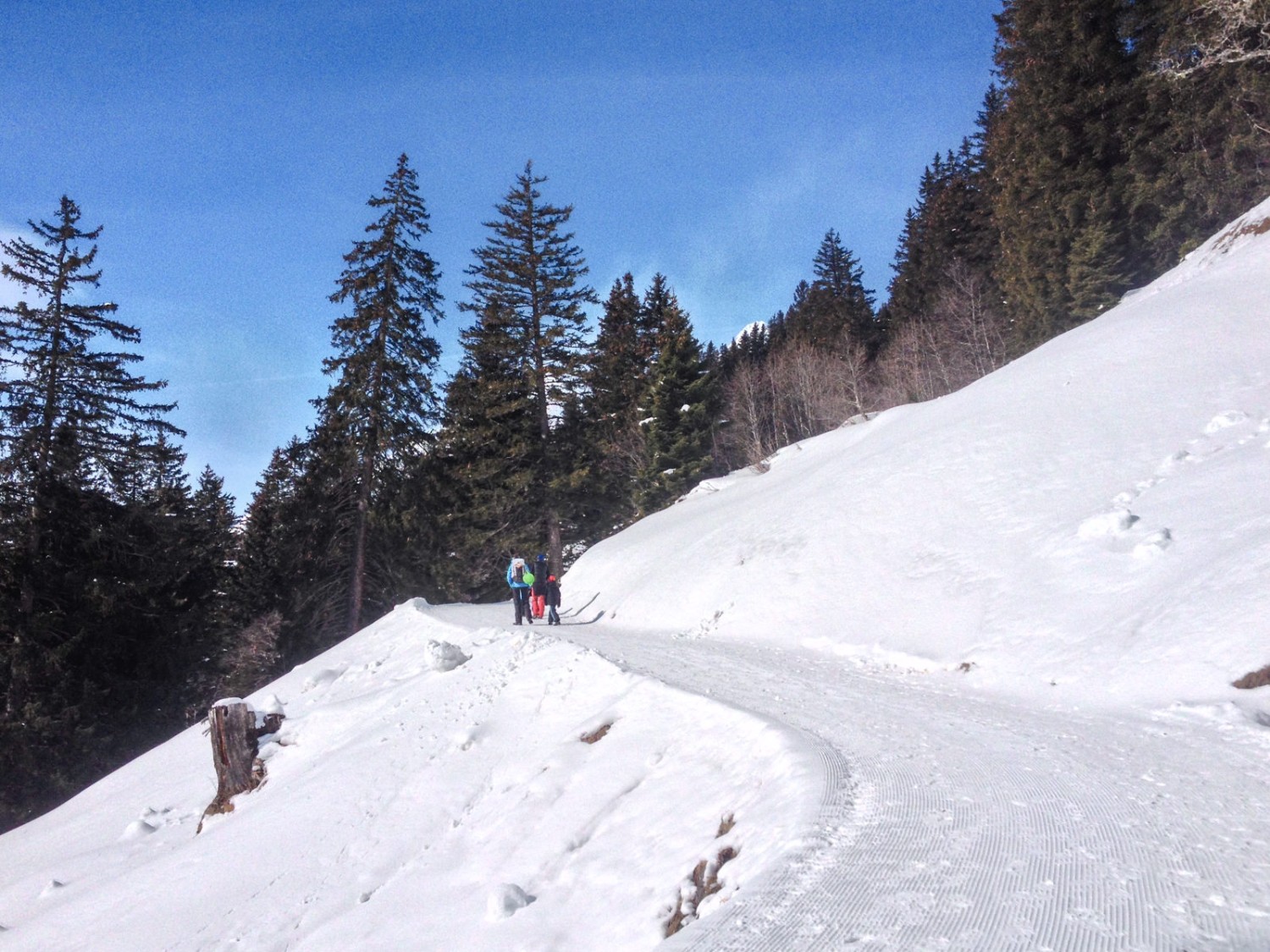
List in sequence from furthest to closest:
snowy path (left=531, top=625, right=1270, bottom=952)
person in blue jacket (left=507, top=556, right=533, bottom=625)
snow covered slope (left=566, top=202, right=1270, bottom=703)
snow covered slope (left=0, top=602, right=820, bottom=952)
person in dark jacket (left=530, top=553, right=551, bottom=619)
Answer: person in dark jacket (left=530, top=553, right=551, bottom=619), person in blue jacket (left=507, top=556, right=533, bottom=625), snow covered slope (left=566, top=202, right=1270, bottom=703), snow covered slope (left=0, top=602, right=820, bottom=952), snowy path (left=531, top=625, right=1270, bottom=952)

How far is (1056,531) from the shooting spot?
11031 millimetres

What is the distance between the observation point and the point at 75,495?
22969 mm

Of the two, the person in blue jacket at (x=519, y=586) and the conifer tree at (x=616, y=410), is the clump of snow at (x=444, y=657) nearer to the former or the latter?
the person in blue jacket at (x=519, y=586)

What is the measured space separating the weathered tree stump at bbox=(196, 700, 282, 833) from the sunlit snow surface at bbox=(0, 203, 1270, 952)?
43 cm

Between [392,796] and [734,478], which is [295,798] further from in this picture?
[734,478]

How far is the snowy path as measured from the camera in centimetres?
288

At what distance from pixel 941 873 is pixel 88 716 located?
2691 centimetres

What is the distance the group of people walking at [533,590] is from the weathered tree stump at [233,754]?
575 centimetres

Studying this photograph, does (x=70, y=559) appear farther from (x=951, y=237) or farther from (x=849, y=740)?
(x=951, y=237)

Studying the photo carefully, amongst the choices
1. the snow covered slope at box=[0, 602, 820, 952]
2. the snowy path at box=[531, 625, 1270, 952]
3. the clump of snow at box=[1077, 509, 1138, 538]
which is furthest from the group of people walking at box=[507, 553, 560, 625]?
the clump of snow at box=[1077, 509, 1138, 538]

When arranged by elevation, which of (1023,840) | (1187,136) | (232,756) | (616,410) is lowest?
(232,756)

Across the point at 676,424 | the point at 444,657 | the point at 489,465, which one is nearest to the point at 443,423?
the point at 489,465

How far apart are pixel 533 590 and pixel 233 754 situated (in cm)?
717

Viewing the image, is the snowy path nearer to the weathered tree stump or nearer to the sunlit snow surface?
the sunlit snow surface
